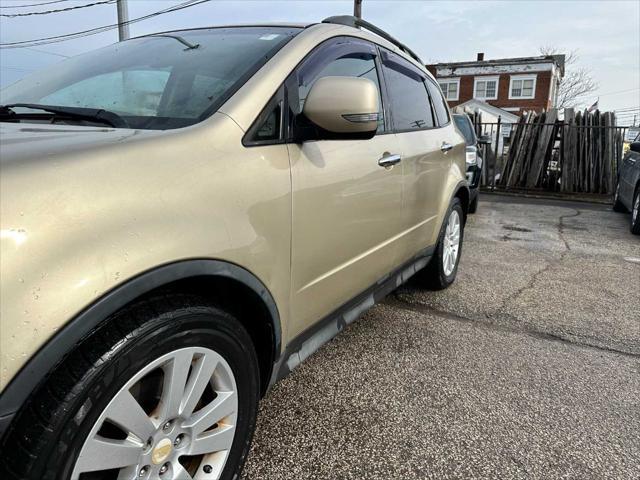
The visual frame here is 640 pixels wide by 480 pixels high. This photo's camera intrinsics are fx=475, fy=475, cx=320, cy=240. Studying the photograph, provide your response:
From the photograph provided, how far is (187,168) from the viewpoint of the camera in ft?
4.52

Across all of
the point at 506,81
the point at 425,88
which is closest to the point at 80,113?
the point at 425,88

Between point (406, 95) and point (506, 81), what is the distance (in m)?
31.4

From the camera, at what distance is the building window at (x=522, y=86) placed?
98.6ft

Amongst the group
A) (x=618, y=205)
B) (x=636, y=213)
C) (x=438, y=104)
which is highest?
(x=438, y=104)

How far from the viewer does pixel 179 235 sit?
1309 mm

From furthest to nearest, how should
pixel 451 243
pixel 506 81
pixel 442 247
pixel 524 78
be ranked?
1. pixel 506 81
2. pixel 524 78
3. pixel 451 243
4. pixel 442 247

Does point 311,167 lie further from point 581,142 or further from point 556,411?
point 581,142

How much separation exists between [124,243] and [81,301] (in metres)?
0.17

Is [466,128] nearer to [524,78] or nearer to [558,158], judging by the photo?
[558,158]

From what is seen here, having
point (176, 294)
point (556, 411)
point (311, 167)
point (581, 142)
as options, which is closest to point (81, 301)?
point (176, 294)

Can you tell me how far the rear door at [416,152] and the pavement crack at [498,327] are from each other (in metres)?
→ 0.54

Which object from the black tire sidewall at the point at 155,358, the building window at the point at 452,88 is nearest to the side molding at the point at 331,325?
the black tire sidewall at the point at 155,358

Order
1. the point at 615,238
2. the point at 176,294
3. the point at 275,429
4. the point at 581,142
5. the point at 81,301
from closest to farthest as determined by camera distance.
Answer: the point at 81,301 → the point at 176,294 → the point at 275,429 → the point at 615,238 → the point at 581,142

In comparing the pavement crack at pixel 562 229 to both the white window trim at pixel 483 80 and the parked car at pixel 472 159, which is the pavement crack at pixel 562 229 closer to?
the parked car at pixel 472 159
